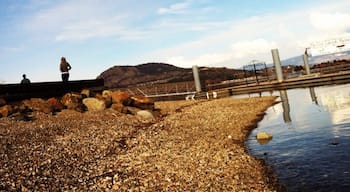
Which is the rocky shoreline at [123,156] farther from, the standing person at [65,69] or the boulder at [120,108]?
the standing person at [65,69]

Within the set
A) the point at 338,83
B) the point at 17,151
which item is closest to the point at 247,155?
the point at 17,151

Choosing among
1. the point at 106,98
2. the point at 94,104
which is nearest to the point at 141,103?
the point at 106,98

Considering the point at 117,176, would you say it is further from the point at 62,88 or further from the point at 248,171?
the point at 62,88

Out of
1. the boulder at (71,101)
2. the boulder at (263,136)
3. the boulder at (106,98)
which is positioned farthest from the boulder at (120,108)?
the boulder at (263,136)

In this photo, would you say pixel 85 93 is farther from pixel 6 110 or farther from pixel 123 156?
pixel 123 156

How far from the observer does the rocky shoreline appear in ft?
35.1

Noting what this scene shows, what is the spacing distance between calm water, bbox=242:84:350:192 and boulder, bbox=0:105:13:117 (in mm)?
13386

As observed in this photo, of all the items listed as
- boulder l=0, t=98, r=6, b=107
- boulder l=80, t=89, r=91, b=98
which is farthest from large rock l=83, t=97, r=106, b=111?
boulder l=0, t=98, r=6, b=107

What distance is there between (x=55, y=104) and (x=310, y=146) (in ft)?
51.3

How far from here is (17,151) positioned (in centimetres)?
1341

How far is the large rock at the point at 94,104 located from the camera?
975 inches

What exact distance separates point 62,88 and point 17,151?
1354 centimetres

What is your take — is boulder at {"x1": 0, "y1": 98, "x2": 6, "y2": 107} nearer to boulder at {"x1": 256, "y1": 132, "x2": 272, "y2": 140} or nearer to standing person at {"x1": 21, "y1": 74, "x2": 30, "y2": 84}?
standing person at {"x1": 21, "y1": 74, "x2": 30, "y2": 84}

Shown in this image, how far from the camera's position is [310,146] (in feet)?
48.8
